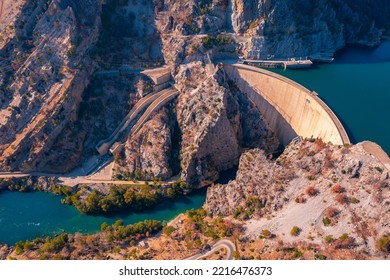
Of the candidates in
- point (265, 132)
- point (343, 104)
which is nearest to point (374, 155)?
point (343, 104)

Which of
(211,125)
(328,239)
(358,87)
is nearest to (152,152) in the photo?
(211,125)

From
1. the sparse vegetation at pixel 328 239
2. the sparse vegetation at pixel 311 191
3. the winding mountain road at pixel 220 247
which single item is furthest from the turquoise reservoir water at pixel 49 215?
the sparse vegetation at pixel 328 239

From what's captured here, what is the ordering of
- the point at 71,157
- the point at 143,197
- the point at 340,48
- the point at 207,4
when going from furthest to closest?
the point at 340,48
the point at 207,4
the point at 71,157
the point at 143,197

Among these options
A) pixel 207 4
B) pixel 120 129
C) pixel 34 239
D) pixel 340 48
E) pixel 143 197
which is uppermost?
pixel 207 4

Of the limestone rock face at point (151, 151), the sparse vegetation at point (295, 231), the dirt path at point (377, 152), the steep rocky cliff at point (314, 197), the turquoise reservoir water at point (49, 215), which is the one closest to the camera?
the steep rocky cliff at point (314, 197)

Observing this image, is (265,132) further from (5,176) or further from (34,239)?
(5,176)

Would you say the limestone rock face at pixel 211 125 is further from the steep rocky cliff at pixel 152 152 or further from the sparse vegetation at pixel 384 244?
the sparse vegetation at pixel 384 244

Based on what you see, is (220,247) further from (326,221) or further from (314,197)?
(314,197)
